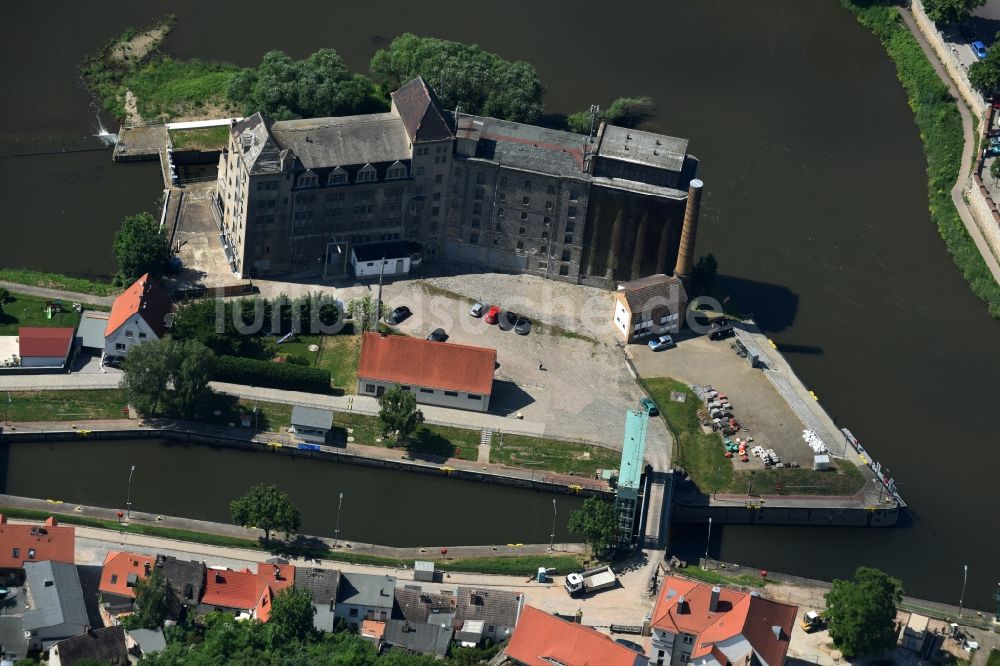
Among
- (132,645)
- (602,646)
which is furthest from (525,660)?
(132,645)

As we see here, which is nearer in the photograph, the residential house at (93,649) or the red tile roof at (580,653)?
the residential house at (93,649)

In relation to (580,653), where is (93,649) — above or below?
below

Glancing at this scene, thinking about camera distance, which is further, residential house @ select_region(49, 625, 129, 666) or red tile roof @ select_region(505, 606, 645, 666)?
red tile roof @ select_region(505, 606, 645, 666)

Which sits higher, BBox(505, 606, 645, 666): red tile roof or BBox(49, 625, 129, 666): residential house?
BBox(505, 606, 645, 666): red tile roof

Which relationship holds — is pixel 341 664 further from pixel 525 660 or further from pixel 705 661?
pixel 705 661

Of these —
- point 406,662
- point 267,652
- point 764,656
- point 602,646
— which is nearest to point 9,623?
point 267,652

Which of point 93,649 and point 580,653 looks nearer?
point 93,649
